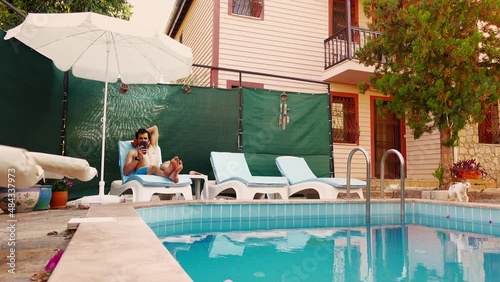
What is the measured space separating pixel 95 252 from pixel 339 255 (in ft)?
6.77

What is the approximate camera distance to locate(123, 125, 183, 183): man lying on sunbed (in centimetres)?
518

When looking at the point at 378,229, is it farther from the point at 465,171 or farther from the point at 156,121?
the point at 465,171

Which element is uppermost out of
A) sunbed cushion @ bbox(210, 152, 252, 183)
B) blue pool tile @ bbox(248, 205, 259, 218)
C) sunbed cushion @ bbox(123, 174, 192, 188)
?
sunbed cushion @ bbox(210, 152, 252, 183)

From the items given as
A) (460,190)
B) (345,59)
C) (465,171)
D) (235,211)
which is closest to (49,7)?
(345,59)

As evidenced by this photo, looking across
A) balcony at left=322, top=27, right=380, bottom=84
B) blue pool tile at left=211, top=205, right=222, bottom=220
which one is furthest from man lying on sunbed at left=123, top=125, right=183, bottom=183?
balcony at left=322, top=27, right=380, bottom=84

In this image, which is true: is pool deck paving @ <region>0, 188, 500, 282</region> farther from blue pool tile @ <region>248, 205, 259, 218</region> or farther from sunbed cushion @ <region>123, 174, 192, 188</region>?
blue pool tile @ <region>248, 205, 259, 218</region>

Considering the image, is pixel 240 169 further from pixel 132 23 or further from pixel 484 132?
pixel 484 132

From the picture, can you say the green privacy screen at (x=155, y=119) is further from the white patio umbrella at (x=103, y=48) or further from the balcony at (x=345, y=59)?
the balcony at (x=345, y=59)

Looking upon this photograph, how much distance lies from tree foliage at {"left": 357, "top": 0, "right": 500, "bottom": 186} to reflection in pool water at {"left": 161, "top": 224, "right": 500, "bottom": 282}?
3715 millimetres

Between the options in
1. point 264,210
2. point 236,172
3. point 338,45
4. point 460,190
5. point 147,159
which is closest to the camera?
point 264,210

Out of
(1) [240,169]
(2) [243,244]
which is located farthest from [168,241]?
(1) [240,169]

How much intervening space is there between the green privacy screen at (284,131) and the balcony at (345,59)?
2139 mm

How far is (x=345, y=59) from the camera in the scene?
30.9 ft

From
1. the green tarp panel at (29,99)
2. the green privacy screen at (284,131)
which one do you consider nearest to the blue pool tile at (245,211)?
the green privacy screen at (284,131)
